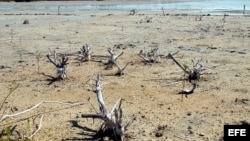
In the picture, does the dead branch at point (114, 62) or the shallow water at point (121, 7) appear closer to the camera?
the dead branch at point (114, 62)

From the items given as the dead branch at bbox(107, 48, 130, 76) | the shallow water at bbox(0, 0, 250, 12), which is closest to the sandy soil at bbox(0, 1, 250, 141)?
the dead branch at bbox(107, 48, 130, 76)

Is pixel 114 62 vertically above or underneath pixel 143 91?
above

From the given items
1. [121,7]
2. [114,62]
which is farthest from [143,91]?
[121,7]

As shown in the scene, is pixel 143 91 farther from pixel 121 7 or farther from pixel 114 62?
pixel 121 7

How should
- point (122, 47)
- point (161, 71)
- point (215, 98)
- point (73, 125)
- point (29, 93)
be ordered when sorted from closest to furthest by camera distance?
1. point (73, 125)
2. point (215, 98)
3. point (29, 93)
4. point (161, 71)
5. point (122, 47)

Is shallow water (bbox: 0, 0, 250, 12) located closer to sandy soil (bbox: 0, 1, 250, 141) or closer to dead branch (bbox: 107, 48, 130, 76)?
sandy soil (bbox: 0, 1, 250, 141)

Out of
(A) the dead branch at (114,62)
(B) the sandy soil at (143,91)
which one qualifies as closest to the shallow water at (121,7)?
(B) the sandy soil at (143,91)

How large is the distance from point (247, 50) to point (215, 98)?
5162mm

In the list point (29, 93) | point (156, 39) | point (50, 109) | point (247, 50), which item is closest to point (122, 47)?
point (156, 39)

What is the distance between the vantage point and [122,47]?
12898 mm

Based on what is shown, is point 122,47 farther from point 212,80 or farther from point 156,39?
point 212,80

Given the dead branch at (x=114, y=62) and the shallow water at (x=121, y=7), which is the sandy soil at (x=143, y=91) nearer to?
the dead branch at (x=114, y=62)

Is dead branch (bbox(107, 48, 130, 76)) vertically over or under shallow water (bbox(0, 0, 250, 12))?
under

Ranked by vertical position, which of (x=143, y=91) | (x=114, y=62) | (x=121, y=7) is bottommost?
(x=143, y=91)
